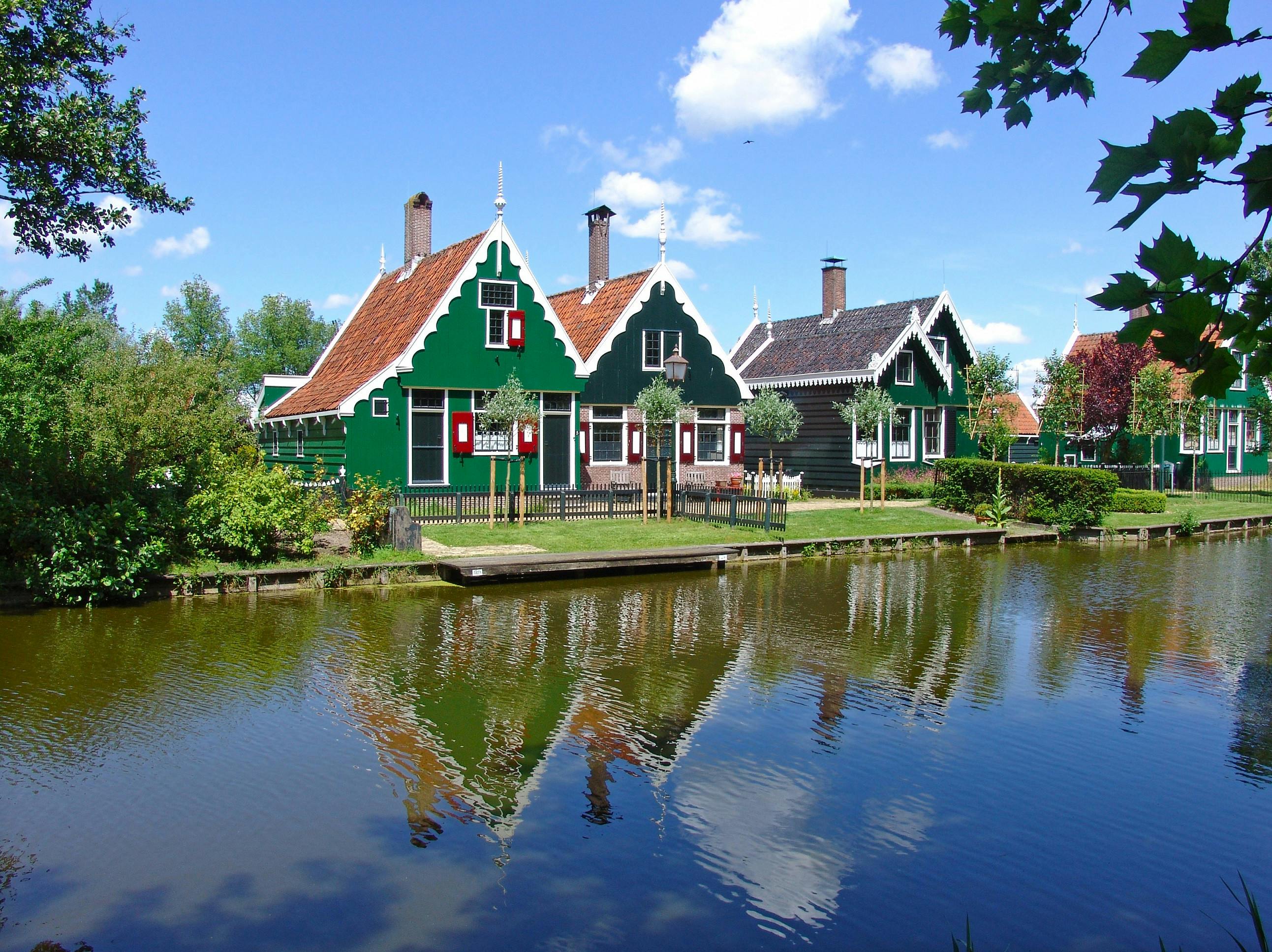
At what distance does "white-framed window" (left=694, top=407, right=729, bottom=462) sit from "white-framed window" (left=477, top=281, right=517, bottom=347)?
7.61m

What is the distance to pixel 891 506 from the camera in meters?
30.2

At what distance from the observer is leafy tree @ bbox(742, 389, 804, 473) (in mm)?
30406

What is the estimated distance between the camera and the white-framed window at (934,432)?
1399 inches

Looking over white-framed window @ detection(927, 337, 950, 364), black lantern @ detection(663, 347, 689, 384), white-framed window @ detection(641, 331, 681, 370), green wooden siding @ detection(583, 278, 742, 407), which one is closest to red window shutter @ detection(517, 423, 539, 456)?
green wooden siding @ detection(583, 278, 742, 407)

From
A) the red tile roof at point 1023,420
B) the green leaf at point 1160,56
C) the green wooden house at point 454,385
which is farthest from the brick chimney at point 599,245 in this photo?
the green leaf at point 1160,56

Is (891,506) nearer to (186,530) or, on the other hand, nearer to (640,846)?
(186,530)

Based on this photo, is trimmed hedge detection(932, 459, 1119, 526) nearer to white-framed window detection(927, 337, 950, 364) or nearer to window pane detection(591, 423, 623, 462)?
white-framed window detection(927, 337, 950, 364)

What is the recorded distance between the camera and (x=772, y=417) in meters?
30.4

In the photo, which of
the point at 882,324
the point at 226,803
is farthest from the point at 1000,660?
the point at 882,324

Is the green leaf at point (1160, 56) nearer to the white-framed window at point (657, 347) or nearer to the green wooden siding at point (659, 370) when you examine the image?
the green wooden siding at point (659, 370)

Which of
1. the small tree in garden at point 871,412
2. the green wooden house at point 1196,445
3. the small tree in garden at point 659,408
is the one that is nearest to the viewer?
the small tree in garden at point 659,408

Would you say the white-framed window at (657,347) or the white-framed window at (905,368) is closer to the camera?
the white-framed window at (657,347)

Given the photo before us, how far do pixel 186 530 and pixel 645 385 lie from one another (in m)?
15.7

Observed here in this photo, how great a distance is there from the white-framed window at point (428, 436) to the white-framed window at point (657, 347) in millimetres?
6906
